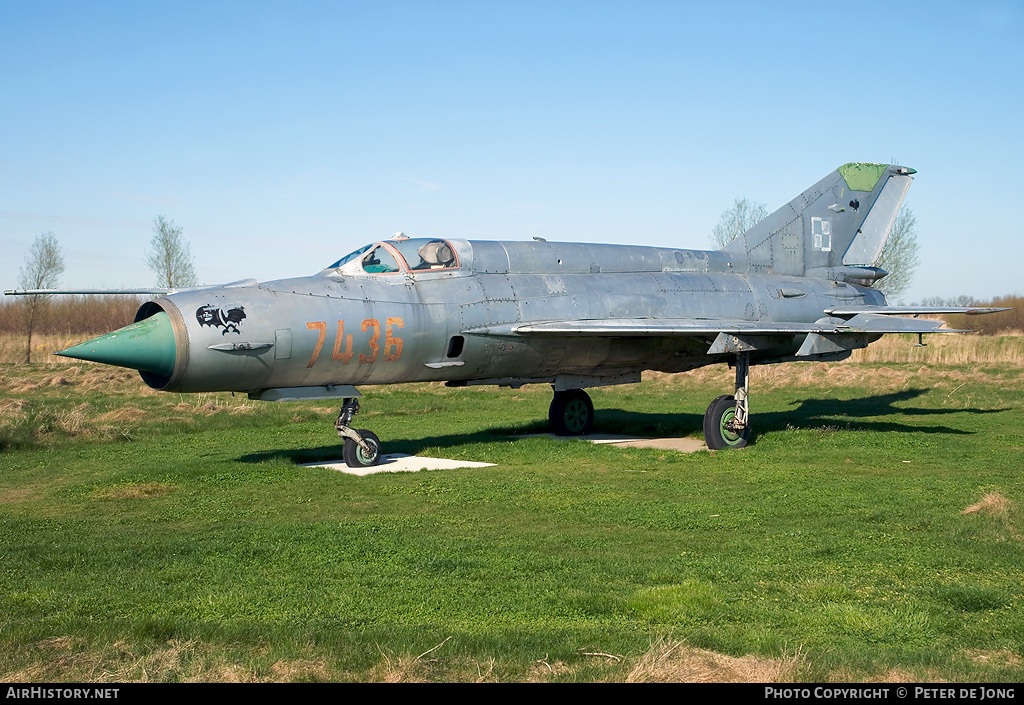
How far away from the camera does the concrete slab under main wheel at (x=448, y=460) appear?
46.2 ft

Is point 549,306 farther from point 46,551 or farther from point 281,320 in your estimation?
point 46,551

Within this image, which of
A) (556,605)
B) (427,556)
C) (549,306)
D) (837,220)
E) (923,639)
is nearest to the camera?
(923,639)

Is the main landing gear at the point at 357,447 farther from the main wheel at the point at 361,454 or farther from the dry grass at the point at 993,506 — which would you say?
the dry grass at the point at 993,506

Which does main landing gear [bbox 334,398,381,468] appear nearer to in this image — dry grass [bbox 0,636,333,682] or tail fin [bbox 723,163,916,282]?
tail fin [bbox 723,163,916,282]

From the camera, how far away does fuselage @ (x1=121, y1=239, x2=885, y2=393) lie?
12.6m

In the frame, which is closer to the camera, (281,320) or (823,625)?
(823,625)

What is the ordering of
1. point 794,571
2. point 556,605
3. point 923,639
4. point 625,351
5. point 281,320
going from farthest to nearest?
Result: point 625,351, point 281,320, point 794,571, point 556,605, point 923,639

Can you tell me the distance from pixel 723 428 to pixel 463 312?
509 cm

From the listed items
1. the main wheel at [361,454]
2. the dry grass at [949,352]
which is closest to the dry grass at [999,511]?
the main wheel at [361,454]

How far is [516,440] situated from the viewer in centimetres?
1714

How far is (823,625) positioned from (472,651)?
2.40 meters

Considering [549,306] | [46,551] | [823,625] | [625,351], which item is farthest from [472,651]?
[625,351]

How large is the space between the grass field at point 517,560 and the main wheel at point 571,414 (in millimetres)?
1197

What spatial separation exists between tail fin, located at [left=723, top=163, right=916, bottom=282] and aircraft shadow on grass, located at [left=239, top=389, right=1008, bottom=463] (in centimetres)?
314
